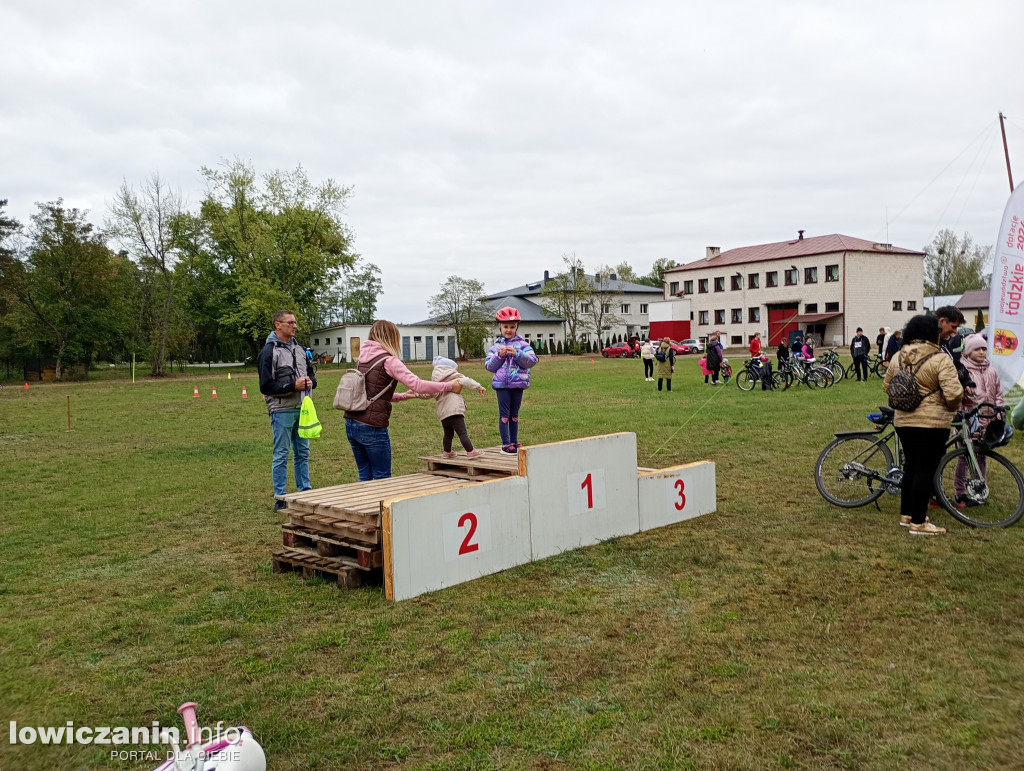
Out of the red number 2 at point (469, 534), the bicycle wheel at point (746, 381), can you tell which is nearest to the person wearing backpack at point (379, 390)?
the red number 2 at point (469, 534)

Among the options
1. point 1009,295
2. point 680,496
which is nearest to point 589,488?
point 680,496

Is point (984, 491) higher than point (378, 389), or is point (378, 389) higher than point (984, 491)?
point (378, 389)

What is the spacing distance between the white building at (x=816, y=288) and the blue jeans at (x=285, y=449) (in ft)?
187

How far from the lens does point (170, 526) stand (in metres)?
7.60

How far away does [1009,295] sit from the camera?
9.19 meters

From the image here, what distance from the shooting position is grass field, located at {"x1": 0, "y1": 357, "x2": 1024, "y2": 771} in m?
3.27

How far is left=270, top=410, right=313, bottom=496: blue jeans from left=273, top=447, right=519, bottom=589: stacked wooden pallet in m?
1.63

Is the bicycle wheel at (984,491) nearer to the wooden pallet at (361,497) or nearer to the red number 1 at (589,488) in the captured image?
the red number 1 at (589,488)

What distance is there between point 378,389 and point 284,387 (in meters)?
1.47

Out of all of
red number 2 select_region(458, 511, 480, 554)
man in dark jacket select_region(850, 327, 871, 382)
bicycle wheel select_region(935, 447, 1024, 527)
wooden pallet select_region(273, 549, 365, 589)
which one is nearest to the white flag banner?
bicycle wheel select_region(935, 447, 1024, 527)

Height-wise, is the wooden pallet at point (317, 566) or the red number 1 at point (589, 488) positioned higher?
the red number 1 at point (589, 488)

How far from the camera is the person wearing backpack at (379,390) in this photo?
6668 mm

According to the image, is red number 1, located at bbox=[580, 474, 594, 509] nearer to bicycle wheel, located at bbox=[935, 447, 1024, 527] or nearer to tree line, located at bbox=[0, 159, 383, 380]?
bicycle wheel, located at bbox=[935, 447, 1024, 527]

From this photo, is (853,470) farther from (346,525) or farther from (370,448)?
(346,525)
